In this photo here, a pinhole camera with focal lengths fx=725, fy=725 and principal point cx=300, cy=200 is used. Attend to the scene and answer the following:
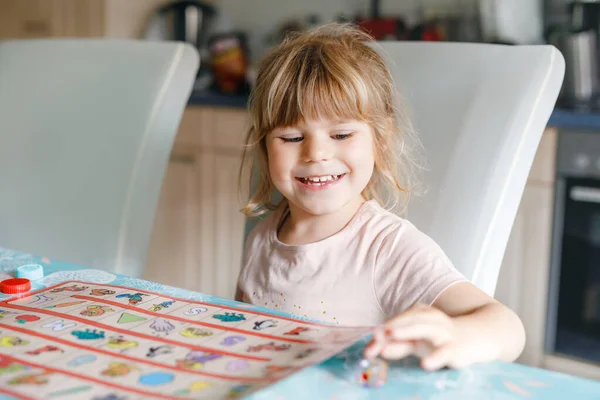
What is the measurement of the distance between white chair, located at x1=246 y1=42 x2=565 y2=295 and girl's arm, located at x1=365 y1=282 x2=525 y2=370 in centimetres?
25

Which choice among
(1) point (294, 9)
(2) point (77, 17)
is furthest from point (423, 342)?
(2) point (77, 17)

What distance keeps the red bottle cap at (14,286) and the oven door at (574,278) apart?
1.62 metres

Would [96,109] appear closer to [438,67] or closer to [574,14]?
[438,67]

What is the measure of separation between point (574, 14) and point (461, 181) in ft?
5.22

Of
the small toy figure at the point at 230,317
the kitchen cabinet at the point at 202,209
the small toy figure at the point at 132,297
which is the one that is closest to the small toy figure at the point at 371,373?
the small toy figure at the point at 230,317

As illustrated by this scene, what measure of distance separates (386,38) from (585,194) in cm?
98

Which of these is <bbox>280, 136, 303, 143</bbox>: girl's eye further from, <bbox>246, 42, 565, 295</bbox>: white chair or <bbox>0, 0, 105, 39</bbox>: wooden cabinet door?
<bbox>0, 0, 105, 39</bbox>: wooden cabinet door

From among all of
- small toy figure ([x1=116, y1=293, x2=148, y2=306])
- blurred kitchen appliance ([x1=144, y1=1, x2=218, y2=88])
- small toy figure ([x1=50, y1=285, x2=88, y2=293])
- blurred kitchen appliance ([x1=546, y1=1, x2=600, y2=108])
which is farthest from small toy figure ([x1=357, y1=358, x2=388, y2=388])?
blurred kitchen appliance ([x1=144, y1=1, x2=218, y2=88])

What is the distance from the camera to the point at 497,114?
0.97m

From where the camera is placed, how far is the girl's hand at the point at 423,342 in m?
0.58

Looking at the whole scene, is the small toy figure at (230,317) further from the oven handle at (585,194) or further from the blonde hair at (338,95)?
the oven handle at (585,194)

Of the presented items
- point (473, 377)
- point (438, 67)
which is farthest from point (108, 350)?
point (438, 67)

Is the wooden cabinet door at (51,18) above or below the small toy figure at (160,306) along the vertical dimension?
above

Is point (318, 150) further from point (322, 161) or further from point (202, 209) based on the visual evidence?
point (202, 209)
